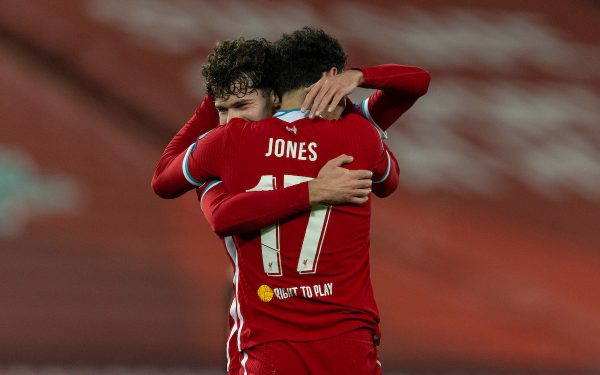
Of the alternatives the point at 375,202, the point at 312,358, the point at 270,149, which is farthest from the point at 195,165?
the point at 375,202

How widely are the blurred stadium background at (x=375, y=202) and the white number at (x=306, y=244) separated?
8.68 ft

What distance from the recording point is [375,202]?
4.88m

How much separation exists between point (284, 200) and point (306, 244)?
132 millimetres

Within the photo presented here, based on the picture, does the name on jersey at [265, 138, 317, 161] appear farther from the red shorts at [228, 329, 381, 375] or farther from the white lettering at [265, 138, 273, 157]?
the red shorts at [228, 329, 381, 375]

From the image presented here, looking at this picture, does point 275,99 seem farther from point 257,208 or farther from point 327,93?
point 257,208

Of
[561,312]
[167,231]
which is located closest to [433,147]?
[561,312]

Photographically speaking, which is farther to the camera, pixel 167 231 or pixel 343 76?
pixel 167 231

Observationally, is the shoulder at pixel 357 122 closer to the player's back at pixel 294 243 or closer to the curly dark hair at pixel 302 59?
the player's back at pixel 294 243

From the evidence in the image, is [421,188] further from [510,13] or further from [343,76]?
[343,76]

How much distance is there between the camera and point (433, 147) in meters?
5.07

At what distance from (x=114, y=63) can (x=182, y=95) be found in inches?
14.7

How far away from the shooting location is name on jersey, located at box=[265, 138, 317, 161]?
2.16 m

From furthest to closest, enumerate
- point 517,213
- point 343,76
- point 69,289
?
point 517,213
point 69,289
point 343,76

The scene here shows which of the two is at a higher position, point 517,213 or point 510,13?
point 510,13
